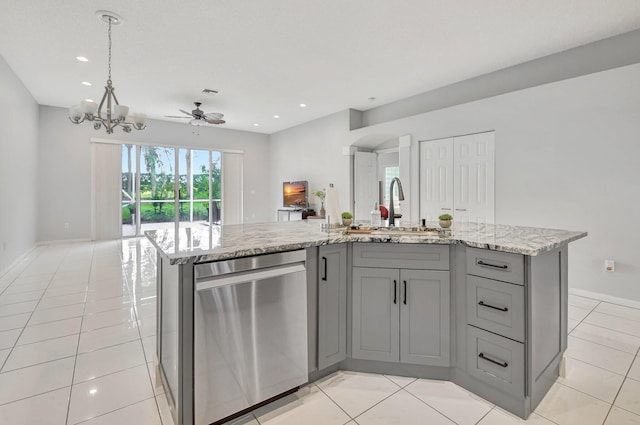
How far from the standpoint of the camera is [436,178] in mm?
5078

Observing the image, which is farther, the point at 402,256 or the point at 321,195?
the point at 321,195

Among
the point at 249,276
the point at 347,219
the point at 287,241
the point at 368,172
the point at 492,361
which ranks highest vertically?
the point at 368,172

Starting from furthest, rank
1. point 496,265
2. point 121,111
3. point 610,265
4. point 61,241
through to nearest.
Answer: point 61,241
point 121,111
point 610,265
point 496,265

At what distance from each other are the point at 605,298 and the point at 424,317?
3036mm

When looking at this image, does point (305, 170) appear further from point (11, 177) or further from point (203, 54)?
point (11, 177)

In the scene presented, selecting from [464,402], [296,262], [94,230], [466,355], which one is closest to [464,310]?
[466,355]

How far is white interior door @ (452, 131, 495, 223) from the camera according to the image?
4422mm

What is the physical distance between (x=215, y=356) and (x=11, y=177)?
516 centimetres

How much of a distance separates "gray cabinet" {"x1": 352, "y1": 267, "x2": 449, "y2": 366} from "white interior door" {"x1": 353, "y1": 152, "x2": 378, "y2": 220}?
179 inches

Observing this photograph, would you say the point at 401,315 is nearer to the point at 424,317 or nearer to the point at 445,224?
the point at 424,317

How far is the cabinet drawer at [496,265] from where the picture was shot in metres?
1.58

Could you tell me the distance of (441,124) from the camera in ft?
16.1

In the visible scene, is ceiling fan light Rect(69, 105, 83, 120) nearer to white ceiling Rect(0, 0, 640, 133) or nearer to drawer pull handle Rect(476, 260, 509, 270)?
white ceiling Rect(0, 0, 640, 133)

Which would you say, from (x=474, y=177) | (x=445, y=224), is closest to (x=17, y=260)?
(x=445, y=224)
